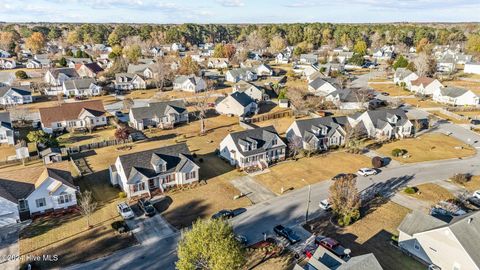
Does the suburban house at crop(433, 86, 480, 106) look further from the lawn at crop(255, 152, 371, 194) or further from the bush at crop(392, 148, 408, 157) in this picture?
the lawn at crop(255, 152, 371, 194)

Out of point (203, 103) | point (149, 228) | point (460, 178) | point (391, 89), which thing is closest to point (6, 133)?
point (203, 103)

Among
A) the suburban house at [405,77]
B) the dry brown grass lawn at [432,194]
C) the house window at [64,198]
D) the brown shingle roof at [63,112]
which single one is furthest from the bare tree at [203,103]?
the suburban house at [405,77]

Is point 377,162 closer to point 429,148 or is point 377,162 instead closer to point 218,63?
point 429,148

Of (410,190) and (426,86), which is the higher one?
(426,86)

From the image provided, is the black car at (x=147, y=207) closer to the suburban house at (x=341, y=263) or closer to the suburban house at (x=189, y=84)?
the suburban house at (x=341, y=263)

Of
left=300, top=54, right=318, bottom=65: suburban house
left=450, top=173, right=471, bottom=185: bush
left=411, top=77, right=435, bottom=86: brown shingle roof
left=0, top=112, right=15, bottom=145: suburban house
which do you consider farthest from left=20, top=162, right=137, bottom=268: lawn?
left=300, top=54, right=318, bottom=65: suburban house

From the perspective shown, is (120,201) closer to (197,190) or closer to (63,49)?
(197,190)

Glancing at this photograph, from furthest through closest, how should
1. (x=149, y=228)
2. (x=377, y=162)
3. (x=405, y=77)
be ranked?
(x=405, y=77), (x=377, y=162), (x=149, y=228)
